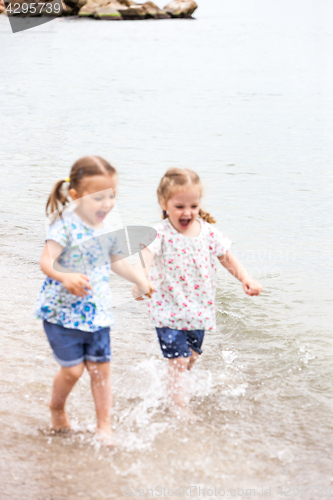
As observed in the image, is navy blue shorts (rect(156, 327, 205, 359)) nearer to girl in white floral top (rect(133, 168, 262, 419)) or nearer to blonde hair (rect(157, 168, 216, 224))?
girl in white floral top (rect(133, 168, 262, 419))

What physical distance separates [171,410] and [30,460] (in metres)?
0.89

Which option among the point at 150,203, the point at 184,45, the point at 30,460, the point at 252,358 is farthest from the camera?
the point at 184,45

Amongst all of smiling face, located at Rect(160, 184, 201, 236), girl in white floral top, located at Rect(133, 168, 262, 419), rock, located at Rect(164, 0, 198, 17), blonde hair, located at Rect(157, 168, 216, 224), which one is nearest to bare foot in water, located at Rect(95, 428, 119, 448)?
girl in white floral top, located at Rect(133, 168, 262, 419)

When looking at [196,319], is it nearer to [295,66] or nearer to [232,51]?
[295,66]

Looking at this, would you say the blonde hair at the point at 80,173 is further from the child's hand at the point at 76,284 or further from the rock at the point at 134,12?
the rock at the point at 134,12

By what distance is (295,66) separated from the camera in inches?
1494

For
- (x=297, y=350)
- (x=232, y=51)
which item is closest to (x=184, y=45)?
(x=232, y=51)

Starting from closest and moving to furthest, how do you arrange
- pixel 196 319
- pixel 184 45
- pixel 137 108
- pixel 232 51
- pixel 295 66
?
pixel 196 319 < pixel 137 108 < pixel 295 66 < pixel 232 51 < pixel 184 45

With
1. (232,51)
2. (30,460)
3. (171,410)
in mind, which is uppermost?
(30,460)

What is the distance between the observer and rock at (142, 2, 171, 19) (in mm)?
79838

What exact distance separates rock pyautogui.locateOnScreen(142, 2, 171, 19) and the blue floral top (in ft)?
272

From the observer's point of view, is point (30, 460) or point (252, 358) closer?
point (30, 460)

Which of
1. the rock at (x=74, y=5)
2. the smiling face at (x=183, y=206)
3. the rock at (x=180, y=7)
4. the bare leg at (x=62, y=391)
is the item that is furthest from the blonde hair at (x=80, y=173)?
the rock at (x=180, y=7)

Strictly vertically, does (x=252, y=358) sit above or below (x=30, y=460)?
below
